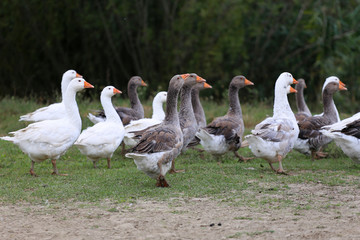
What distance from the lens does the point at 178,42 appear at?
2302cm

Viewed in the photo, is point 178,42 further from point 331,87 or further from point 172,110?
point 172,110

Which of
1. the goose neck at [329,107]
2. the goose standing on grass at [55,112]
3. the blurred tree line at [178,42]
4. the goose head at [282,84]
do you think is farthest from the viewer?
the blurred tree line at [178,42]

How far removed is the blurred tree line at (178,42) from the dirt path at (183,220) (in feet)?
48.2

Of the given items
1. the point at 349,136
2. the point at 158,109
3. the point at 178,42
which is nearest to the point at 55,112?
the point at 158,109

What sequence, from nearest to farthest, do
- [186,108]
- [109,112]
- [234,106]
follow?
[186,108] → [109,112] → [234,106]

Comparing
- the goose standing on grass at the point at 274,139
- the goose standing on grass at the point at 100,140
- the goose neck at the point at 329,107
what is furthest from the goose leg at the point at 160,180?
the goose neck at the point at 329,107

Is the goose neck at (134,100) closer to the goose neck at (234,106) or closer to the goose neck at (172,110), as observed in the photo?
the goose neck at (234,106)

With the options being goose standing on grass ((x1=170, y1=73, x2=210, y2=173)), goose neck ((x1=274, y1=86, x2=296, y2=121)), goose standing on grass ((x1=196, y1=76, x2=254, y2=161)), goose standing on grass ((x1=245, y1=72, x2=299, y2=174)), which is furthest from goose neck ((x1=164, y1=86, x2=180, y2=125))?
goose neck ((x1=274, y1=86, x2=296, y2=121))

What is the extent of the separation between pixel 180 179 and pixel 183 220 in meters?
2.76

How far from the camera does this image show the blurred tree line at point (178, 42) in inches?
881

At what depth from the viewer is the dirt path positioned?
247 inches

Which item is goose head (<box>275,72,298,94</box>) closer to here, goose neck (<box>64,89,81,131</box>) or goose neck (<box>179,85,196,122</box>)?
goose neck (<box>179,85,196,122</box>)

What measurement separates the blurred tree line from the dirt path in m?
14.7

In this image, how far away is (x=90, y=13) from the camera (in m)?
22.5
